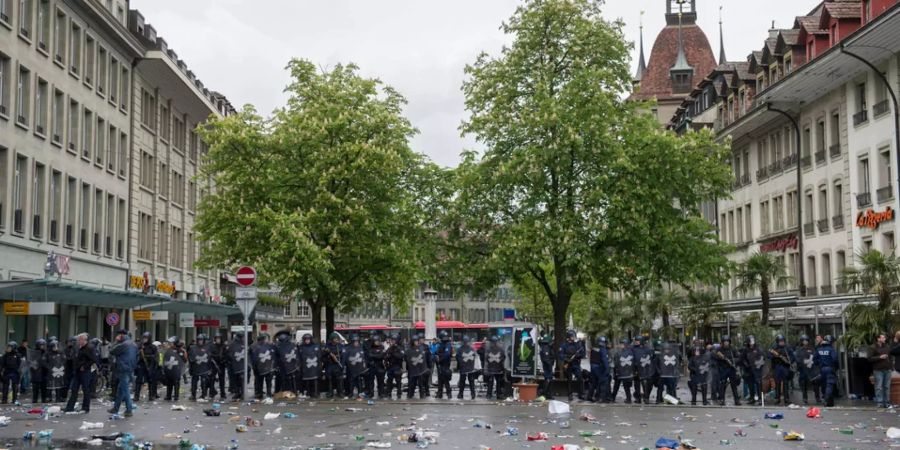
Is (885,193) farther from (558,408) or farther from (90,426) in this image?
(90,426)

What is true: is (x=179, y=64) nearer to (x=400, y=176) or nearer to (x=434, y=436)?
(x=400, y=176)

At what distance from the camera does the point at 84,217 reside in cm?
4503

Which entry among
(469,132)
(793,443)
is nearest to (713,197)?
(469,132)

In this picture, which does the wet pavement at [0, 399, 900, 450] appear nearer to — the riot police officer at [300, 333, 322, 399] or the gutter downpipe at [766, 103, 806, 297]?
the riot police officer at [300, 333, 322, 399]

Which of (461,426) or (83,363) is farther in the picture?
(83,363)

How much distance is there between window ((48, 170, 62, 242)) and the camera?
Result: 4131 centimetres

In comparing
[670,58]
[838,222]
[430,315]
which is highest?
[670,58]

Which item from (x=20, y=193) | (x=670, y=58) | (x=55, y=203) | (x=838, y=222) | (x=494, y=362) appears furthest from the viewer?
(x=670, y=58)

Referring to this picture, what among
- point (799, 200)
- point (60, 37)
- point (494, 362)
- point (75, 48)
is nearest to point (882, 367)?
point (494, 362)

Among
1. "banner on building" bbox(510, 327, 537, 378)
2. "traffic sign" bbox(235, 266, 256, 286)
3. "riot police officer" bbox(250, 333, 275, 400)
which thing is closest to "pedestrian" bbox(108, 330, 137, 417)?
"traffic sign" bbox(235, 266, 256, 286)

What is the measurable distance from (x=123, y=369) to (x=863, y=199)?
28133mm

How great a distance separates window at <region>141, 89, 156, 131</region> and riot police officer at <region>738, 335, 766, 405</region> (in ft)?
105

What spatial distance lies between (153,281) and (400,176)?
59.2 ft

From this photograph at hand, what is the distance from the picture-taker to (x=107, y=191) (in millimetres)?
47781
